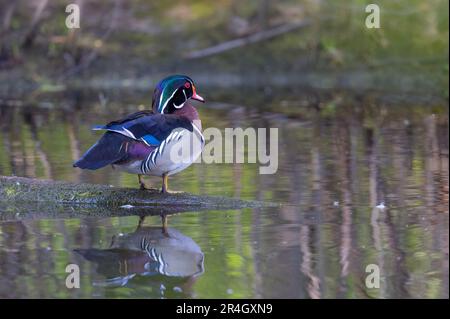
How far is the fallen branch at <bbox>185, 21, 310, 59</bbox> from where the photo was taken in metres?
19.0

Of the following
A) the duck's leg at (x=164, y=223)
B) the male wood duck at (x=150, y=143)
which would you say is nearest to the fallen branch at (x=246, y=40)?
the male wood duck at (x=150, y=143)

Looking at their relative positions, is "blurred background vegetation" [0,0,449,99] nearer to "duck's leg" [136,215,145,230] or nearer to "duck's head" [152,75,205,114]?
"duck's head" [152,75,205,114]

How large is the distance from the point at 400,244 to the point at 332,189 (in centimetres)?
205

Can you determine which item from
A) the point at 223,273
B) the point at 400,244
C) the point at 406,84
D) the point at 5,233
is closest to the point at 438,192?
the point at 400,244

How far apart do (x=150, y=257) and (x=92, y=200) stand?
161 cm

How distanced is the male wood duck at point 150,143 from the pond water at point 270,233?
1.41 feet

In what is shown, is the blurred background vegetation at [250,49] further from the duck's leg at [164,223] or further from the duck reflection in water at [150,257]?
the duck reflection in water at [150,257]

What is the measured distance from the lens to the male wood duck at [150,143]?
8.23 meters

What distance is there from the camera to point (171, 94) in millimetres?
8656

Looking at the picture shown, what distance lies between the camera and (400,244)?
7.50m

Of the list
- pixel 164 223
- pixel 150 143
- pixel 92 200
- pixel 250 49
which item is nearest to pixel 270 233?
pixel 164 223
